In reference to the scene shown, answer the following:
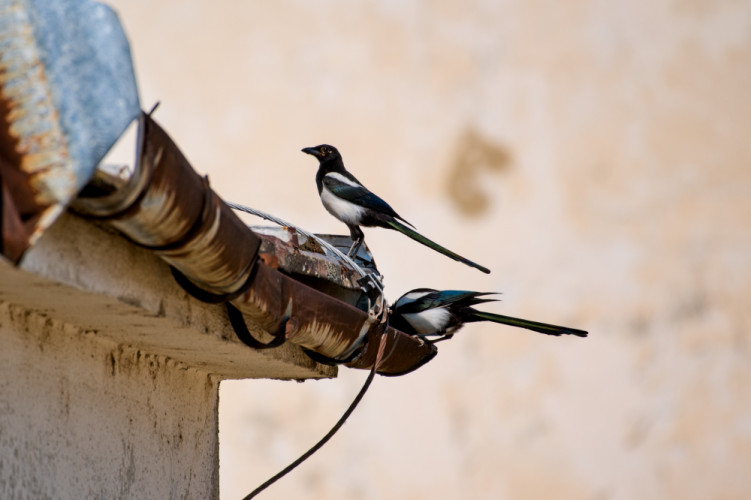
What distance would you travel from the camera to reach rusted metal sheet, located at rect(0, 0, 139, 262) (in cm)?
157

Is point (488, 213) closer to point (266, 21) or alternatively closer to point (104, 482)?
point (266, 21)

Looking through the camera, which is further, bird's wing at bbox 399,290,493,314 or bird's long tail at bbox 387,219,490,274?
bird's long tail at bbox 387,219,490,274

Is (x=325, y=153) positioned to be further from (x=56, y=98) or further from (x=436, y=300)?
(x=56, y=98)

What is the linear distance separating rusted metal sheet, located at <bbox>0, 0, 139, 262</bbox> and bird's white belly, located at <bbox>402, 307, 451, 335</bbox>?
2.17m

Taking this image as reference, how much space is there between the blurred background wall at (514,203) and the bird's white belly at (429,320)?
7.38 meters

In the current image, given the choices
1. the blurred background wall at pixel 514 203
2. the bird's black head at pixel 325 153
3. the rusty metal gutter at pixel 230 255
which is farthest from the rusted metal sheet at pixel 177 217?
the blurred background wall at pixel 514 203

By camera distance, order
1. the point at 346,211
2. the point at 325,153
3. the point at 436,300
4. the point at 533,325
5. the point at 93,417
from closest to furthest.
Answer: the point at 93,417 → the point at 533,325 → the point at 436,300 → the point at 346,211 → the point at 325,153

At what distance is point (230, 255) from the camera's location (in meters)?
2.05

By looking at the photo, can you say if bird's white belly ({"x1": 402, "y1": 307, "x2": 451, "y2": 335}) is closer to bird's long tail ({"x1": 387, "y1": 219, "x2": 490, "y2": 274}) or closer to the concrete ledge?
bird's long tail ({"x1": 387, "y1": 219, "x2": 490, "y2": 274})

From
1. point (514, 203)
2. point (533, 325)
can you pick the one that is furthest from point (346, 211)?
point (514, 203)

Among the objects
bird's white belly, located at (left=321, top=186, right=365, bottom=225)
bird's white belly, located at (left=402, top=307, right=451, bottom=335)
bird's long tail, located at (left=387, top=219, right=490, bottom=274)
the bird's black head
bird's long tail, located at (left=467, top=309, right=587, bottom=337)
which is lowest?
bird's white belly, located at (left=402, top=307, right=451, bottom=335)

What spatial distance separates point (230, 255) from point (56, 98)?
0.51m

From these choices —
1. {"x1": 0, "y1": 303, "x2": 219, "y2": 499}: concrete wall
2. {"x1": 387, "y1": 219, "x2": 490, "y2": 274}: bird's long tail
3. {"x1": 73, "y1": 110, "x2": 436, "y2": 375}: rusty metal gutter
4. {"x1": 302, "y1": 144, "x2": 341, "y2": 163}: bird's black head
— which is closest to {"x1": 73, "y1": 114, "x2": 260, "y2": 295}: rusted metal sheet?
{"x1": 73, "y1": 110, "x2": 436, "y2": 375}: rusty metal gutter

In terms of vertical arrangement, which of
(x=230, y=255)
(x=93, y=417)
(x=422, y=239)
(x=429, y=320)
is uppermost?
(x=422, y=239)
